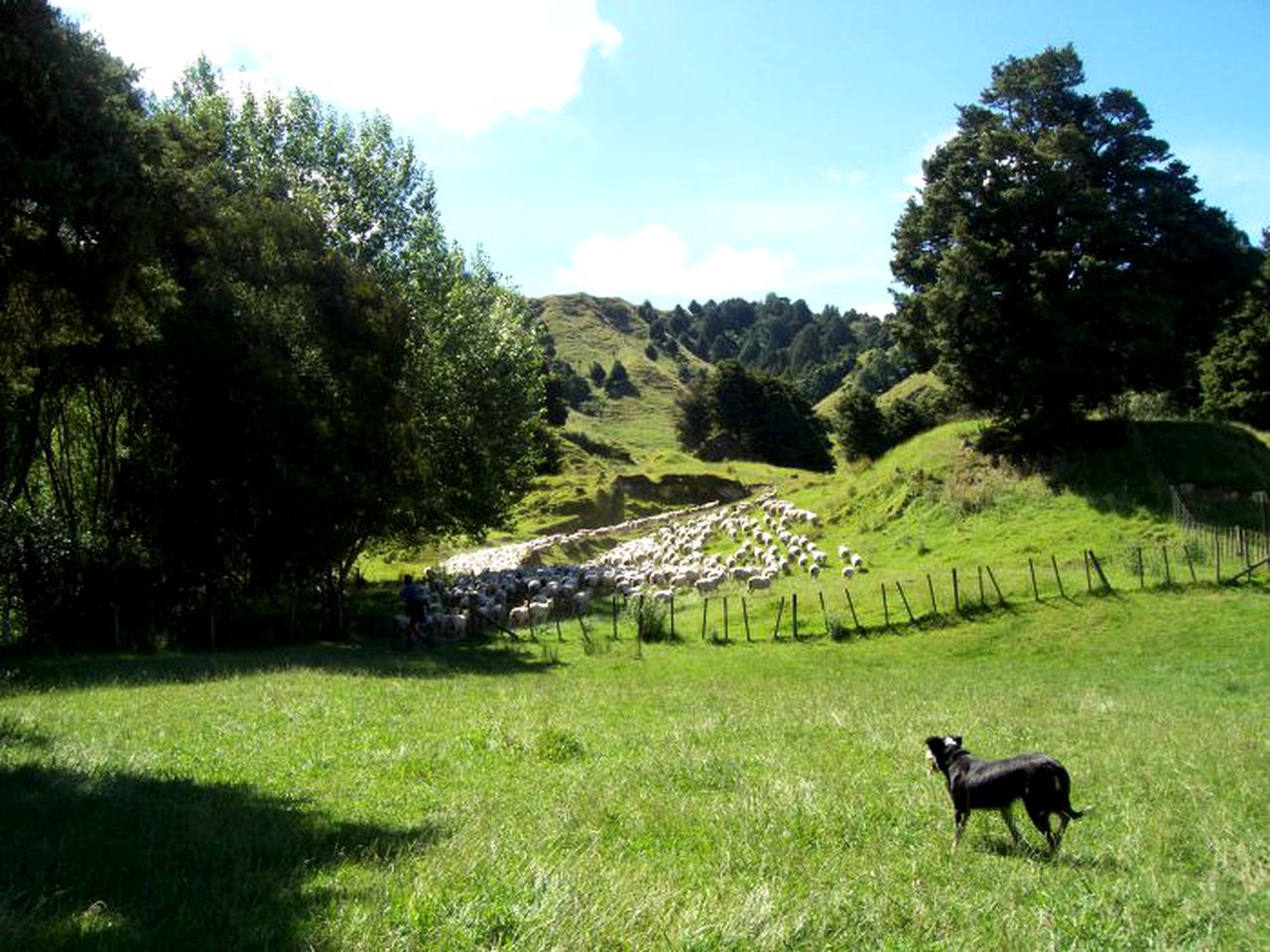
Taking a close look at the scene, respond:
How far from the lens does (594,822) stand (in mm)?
Result: 8031

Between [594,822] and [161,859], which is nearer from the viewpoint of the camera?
[161,859]

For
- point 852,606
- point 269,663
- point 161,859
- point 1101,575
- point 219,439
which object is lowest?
point 852,606

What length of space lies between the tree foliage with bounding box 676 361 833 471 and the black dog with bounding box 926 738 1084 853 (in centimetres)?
10261

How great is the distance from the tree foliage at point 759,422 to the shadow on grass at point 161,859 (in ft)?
341

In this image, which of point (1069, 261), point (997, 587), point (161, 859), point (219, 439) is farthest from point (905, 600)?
point (161, 859)

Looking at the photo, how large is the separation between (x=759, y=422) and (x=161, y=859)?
10724 cm

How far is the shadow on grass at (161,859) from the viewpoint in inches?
195

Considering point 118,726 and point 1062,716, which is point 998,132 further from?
point 118,726

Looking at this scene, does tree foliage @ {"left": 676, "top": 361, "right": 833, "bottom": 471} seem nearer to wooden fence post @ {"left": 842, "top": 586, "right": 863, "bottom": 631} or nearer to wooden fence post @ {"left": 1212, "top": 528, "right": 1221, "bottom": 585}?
wooden fence post @ {"left": 842, "top": 586, "right": 863, "bottom": 631}

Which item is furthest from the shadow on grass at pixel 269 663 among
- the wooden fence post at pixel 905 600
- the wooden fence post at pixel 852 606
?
the wooden fence post at pixel 905 600

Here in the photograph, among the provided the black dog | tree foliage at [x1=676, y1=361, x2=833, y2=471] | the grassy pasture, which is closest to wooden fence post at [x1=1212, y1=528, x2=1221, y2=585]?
the grassy pasture

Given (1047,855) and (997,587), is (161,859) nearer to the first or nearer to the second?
(1047,855)

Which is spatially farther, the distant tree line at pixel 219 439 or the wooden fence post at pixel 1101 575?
the wooden fence post at pixel 1101 575

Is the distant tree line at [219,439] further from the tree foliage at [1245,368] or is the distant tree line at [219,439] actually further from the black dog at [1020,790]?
the tree foliage at [1245,368]
